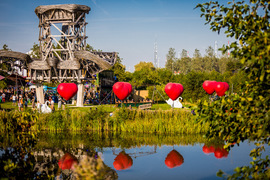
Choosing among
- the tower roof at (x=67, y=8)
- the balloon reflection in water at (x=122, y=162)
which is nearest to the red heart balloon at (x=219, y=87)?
the tower roof at (x=67, y=8)

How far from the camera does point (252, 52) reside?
5691 mm

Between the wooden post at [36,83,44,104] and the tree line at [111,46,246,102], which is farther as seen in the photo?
the tree line at [111,46,246,102]

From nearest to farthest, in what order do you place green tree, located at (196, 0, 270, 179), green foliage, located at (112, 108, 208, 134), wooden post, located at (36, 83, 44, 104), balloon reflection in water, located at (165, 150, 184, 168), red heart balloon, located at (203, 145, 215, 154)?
green tree, located at (196, 0, 270, 179), balloon reflection in water, located at (165, 150, 184, 168), red heart balloon, located at (203, 145, 215, 154), green foliage, located at (112, 108, 208, 134), wooden post, located at (36, 83, 44, 104)

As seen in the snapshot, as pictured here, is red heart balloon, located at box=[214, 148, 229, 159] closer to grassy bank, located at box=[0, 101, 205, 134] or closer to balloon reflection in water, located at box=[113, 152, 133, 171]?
grassy bank, located at box=[0, 101, 205, 134]

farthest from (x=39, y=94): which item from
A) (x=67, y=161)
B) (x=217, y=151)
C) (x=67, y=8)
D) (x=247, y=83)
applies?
(x=247, y=83)

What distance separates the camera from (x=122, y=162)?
40.2 feet

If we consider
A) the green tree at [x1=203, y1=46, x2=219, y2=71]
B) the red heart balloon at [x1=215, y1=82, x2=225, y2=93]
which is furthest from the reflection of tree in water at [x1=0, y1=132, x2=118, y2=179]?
the green tree at [x1=203, y1=46, x2=219, y2=71]

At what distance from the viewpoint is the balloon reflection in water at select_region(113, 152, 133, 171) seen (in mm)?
11655

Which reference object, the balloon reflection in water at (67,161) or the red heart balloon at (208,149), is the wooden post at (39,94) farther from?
the red heart balloon at (208,149)

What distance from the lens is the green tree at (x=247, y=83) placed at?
18.7ft

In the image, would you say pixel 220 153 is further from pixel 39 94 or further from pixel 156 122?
pixel 39 94

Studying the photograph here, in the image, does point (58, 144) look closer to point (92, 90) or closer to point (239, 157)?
point (239, 157)

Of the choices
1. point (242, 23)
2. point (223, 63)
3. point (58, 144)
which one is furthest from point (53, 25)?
point (223, 63)

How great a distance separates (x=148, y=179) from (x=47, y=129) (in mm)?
11011
